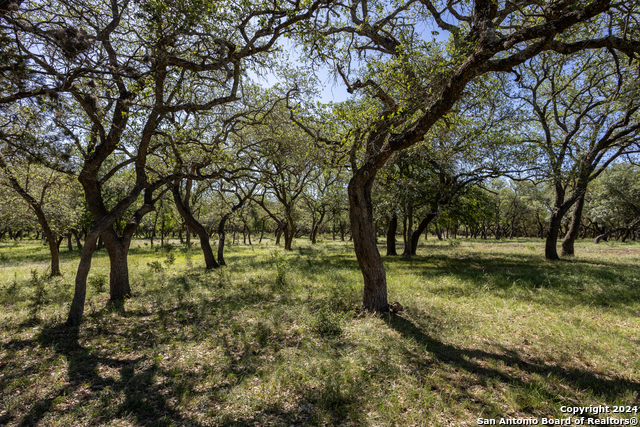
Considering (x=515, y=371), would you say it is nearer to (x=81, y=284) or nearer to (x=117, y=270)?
(x=81, y=284)

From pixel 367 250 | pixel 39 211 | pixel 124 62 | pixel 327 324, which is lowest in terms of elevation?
Result: pixel 327 324

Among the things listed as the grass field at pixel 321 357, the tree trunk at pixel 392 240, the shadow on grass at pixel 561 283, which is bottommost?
the grass field at pixel 321 357

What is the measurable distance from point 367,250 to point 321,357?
10.5 ft

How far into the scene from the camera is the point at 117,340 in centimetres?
677

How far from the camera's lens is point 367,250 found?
769 cm

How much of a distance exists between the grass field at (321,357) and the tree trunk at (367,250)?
1.83 feet

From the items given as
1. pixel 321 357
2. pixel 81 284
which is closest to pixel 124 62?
pixel 81 284

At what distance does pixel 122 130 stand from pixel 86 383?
7.44m

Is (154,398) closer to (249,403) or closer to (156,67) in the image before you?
(249,403)

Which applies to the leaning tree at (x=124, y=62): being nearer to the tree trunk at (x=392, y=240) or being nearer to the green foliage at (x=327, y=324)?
the green foliage at (x=327, y=324)

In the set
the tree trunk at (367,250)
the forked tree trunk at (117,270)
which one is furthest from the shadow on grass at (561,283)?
the forked tree trunk at (117,270)

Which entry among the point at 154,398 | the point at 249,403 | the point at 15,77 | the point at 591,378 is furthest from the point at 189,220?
the point at 591,378

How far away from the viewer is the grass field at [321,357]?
404cm

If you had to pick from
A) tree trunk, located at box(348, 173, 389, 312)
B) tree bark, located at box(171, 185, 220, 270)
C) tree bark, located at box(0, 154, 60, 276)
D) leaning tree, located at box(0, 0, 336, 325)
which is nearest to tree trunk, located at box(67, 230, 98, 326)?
leaning tree, located at box(0, 0, 336, 325)
